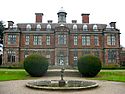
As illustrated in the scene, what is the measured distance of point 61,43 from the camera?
1729 inches

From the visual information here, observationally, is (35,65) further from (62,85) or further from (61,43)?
(61,43)

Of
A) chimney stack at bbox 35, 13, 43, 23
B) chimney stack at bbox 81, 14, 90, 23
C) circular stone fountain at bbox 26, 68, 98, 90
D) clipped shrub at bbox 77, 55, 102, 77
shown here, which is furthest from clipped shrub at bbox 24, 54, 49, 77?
chimney stack at bbox 81, 14, 90, 23

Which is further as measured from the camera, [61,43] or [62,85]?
[61,43]

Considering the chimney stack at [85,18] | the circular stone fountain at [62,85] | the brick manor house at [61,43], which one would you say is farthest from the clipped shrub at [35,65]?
the chimney stack at [85,18]

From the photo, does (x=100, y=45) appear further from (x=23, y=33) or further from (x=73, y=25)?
(x=23, y=33)

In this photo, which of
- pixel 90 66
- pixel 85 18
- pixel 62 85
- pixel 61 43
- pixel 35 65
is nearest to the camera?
pixel 62 85

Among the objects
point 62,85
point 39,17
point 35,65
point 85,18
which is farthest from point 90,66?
point 39,17

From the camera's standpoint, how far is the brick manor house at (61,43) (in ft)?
144

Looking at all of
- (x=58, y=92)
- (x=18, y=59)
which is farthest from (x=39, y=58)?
(x=18, y=59)

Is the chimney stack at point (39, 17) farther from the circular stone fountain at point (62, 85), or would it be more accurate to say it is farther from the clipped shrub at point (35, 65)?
the circular stone fountain at point (62, 85)

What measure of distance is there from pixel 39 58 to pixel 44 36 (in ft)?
59.1

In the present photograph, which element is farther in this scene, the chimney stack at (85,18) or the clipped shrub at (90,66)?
the chimney stack at (85,18)

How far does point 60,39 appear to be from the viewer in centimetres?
4394

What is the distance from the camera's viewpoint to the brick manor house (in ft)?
144
